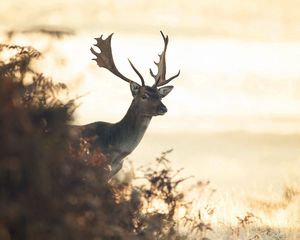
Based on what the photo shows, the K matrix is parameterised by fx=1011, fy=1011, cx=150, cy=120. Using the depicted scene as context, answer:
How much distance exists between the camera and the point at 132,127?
1734 cm

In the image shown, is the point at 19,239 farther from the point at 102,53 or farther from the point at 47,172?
the point at 102,53

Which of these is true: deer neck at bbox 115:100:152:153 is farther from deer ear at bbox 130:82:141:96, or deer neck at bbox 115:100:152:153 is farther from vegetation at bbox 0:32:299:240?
vegetation at bbox 0:32:299:240

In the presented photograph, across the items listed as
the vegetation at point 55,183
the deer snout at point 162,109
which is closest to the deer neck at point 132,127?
the deer snout at point 162,109

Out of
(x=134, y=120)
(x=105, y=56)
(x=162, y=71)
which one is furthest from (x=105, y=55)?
(x=134, y=120)

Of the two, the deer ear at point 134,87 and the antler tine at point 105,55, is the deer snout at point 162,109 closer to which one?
the deer ear at point 134,87

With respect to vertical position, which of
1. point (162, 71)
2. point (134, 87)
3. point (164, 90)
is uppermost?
point (162, 71)

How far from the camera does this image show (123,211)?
766 centimetres

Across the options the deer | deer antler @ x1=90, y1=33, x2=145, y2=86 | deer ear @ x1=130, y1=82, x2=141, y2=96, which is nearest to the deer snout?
the deer

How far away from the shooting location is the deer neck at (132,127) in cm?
1705

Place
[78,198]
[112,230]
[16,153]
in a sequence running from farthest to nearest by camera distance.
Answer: [112,230] < [78,198] < [16,153]

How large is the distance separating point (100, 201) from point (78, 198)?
0.52 meters

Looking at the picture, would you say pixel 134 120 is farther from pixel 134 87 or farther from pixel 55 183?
pixel 55 183

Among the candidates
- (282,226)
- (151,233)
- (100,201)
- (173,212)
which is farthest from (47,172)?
(282,226)

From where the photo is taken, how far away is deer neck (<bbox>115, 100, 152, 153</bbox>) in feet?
55.9
